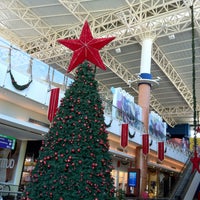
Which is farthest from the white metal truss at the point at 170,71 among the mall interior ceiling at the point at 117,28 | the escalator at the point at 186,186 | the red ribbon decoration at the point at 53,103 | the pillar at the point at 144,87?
the red ribbon decoration at the point at 53,103

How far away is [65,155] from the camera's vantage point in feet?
12.1

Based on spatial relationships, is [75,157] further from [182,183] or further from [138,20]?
[138,20]

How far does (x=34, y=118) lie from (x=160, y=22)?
9299mm

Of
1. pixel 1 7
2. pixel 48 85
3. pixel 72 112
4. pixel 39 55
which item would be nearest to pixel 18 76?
pixel 48 85

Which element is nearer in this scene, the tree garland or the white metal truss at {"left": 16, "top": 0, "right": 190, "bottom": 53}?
the tree garland

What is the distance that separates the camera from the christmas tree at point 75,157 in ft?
11.6

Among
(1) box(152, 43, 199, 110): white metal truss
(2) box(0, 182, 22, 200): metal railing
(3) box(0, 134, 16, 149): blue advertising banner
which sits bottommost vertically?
(2) box(0, 182, 22, 200): metal railing

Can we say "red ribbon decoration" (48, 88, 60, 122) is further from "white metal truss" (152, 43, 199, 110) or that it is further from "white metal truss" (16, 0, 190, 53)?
"white metal truss" (152, 43, 199, 110)

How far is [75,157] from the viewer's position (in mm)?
3668

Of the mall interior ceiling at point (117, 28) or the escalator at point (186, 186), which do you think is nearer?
the escalator at point (186, 186)

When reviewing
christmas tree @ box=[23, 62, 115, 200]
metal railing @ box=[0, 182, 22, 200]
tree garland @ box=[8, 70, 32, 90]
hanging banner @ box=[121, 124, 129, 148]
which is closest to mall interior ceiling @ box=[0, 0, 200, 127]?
hanging banner @ box=[121, 124, 129, 148]

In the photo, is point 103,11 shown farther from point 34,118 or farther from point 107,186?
point 107,186

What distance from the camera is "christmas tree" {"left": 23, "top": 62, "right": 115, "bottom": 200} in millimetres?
3547

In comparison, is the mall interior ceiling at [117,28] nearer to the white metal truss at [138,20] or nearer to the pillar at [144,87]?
the white metal truss at [138,20]
